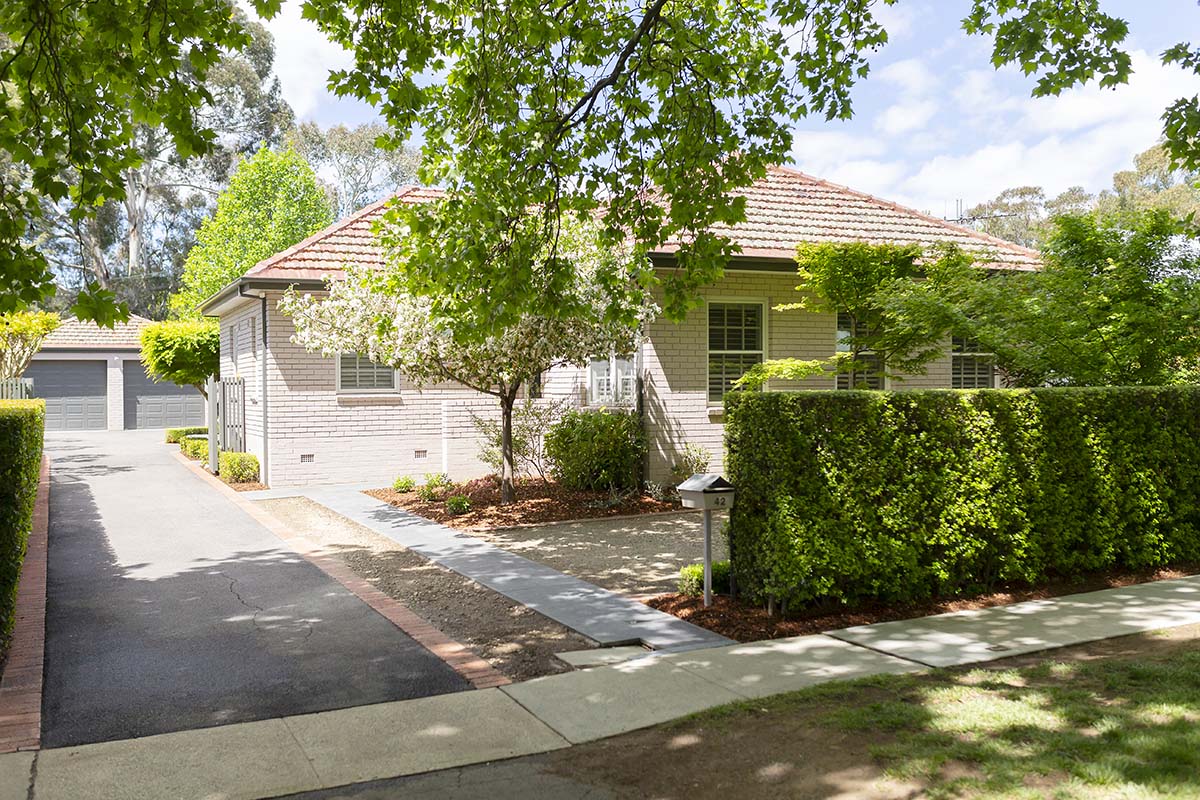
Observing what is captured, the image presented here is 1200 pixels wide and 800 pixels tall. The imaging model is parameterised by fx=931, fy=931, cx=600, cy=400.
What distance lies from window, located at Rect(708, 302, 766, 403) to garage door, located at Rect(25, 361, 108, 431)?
31694 millimetres

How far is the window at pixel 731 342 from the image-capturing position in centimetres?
1520

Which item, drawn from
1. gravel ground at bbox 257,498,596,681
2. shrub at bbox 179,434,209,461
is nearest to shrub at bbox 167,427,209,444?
shrub at bbox 179,434,209,461

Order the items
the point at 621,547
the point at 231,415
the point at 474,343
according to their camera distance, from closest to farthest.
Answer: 1. the point at 621,547
2. the point at 474,343
3. the point at 231,415

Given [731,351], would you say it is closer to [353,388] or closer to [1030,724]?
[353,388]

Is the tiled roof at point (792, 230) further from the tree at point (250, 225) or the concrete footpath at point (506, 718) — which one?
the tree at point (250, 225)

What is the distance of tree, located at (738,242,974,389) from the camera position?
12930mm

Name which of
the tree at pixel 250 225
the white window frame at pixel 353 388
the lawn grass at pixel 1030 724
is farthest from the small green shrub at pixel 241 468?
the tree at pixel 250 225

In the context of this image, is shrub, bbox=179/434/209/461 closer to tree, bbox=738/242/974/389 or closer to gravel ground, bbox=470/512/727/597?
gravel ground, bbox=470/512/727/597

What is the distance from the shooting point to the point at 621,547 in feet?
36.6

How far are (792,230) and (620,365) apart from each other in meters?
3.77

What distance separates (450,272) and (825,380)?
376 inches

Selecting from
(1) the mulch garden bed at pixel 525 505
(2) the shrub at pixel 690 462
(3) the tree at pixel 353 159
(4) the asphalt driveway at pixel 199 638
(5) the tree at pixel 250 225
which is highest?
(3) the tree at pixel 353 159

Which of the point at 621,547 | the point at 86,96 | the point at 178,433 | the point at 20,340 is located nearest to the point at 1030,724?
the point at 621,547

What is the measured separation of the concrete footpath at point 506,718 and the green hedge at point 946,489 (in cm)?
62
